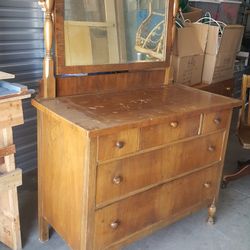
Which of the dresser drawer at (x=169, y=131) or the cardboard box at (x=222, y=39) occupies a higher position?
the cardboard box at (x=222, y=39)

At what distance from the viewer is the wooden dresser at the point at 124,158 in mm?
1471

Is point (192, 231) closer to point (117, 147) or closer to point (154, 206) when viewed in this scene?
point (154, 206)

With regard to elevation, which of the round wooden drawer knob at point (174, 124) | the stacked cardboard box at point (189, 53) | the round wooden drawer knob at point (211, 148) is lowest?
the round wooden drawer knob at point (211, 148)

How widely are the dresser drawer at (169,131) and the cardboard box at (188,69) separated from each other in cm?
82

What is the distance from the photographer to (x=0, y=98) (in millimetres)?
1461

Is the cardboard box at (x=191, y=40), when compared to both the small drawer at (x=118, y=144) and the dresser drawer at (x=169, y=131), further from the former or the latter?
the small drawer at (x=118, y=144)

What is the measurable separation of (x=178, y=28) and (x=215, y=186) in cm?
121

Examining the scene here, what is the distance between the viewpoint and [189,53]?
2.60 m

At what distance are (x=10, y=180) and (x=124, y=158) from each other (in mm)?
611

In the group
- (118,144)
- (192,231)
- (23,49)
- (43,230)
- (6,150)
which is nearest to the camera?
(118,144)

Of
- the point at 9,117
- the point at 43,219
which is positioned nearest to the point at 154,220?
the point at 43,219

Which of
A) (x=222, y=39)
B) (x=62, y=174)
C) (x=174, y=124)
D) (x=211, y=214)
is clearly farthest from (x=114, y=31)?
(x=211, y=214)

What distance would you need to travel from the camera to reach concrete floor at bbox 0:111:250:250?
6.56 ft

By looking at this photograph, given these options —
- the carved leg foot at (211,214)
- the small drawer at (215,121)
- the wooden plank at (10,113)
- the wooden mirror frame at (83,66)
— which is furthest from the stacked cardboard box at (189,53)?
the wooden plank at (10,113)
